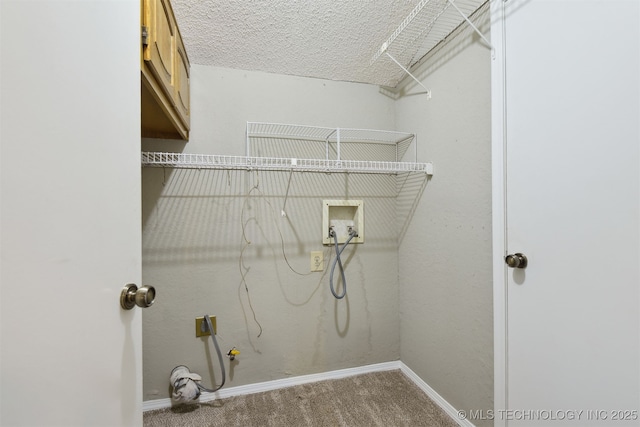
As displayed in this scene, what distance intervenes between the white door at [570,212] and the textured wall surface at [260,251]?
2.64ft

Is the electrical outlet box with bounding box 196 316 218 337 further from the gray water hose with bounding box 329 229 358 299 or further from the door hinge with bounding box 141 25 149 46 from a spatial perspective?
the door hinge with bounding box 141 25 149 46

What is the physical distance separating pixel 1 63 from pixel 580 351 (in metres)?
1.37

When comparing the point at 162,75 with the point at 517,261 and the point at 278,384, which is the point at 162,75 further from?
the point at 278,384

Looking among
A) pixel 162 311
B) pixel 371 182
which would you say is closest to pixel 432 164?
pixel 371 182

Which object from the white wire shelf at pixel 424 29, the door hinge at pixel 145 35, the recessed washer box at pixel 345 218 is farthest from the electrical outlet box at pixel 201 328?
the white wire shelf at pixel 424 29

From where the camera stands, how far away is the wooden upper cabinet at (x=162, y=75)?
819 mm

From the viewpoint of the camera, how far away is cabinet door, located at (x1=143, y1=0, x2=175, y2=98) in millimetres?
816

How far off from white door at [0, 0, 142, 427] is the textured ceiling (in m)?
0.80

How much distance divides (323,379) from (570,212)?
153cm

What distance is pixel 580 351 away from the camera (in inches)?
30.9

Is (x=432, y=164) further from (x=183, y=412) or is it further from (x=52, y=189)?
(x=183, y=412)

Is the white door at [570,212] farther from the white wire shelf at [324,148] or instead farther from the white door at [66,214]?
the white door at [66,214]

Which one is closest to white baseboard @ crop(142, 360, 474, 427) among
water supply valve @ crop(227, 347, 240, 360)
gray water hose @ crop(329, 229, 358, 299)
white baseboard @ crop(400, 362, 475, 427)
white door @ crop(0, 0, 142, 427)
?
white baseboard @ crop(400, 362, 475, 427)

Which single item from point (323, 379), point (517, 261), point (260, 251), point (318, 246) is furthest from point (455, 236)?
point (323, 379)
